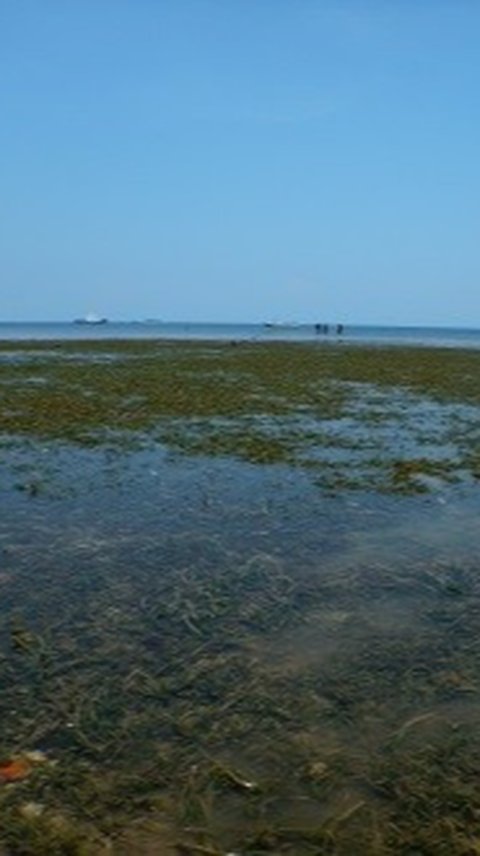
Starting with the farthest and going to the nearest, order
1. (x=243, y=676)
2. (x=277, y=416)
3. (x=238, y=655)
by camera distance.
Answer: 1. (x=277, y=416)
2. (x=238, y=655)
3. (x=243, y=676)

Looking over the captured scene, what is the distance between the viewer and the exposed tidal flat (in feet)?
17.0

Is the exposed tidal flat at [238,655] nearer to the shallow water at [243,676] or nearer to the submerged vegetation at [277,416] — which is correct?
the shallow water at [243,676]

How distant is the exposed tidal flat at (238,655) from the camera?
518 centimetres

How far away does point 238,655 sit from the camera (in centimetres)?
775

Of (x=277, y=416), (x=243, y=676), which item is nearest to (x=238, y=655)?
(x=243, y=676)

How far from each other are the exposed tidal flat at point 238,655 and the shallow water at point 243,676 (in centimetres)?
2

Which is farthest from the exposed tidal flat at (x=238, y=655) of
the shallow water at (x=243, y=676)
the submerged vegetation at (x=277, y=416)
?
the submerged vegetation at (x=277, y=416)

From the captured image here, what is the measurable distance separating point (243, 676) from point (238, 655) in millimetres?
497

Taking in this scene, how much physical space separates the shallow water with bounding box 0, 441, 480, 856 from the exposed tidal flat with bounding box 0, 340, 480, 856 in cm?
2

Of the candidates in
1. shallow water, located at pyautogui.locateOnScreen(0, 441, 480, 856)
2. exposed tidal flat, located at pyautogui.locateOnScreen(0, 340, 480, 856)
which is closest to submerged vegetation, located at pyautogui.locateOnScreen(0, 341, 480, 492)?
exposed tidal flat, located at pyautogui.locateOnScreen(0, 340, 480, 856)

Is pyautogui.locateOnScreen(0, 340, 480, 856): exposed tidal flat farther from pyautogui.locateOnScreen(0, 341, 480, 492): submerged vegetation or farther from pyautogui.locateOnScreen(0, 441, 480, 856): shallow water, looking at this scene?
→ pyautogui.locateOnScreen(0, 341, 480, 492): submerged vegetation

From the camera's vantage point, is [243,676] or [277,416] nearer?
[243,676]

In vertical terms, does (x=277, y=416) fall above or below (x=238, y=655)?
above

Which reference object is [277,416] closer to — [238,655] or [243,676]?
[238,655]
